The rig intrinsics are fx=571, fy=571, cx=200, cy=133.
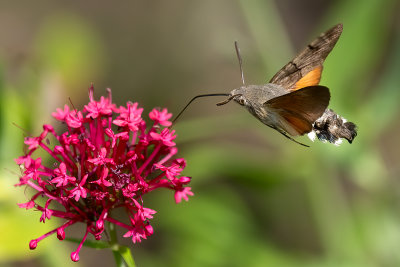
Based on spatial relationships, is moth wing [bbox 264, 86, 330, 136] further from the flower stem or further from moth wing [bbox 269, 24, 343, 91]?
the flower stem

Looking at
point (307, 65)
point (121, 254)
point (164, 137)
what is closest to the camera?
point (121, 254)

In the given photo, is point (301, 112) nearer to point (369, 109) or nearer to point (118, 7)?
point (369, 109)

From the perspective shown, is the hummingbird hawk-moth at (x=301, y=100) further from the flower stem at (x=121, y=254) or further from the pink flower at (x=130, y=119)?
the flower stem at (x=121, y=254)

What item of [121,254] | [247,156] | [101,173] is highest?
[101,173]

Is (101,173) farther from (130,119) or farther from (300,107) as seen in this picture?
(300,107)

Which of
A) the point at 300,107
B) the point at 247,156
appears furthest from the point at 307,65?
the point at 247,156

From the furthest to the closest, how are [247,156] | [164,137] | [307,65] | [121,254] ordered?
[247,156] → [307,65] → [164,137] → [121,254]
